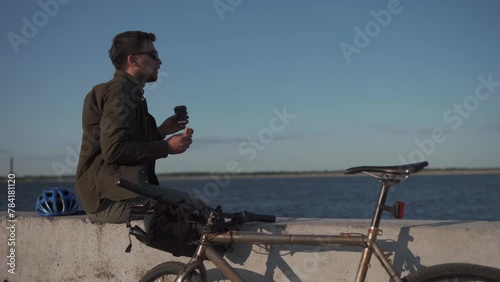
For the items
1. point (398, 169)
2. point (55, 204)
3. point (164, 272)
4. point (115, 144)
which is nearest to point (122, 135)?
point (115, 144)

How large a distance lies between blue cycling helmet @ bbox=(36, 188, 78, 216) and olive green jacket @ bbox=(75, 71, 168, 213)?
827 mm

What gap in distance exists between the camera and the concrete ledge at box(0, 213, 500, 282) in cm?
373

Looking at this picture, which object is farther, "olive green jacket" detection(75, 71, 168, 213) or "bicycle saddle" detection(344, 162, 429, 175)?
"olive green jacket" detection(75, 71, 168, 213)

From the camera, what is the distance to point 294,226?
13.7 ft

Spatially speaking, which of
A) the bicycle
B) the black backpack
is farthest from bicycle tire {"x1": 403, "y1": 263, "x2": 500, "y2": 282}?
the black backpack

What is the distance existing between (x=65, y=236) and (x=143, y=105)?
144 centimetres

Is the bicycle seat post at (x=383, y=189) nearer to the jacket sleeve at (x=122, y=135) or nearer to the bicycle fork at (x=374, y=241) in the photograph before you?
the bicycle fork at (x=374, y=241)

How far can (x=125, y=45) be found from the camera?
4.31 meters

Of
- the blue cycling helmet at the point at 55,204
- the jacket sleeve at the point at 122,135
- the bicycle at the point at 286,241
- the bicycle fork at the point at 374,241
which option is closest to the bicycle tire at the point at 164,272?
the bicycle at the point at 286,241

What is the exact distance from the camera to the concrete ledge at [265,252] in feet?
12.2

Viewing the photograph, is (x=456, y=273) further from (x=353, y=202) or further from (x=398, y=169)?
(x=353, y=202)

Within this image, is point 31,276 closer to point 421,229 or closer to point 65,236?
point 65,236

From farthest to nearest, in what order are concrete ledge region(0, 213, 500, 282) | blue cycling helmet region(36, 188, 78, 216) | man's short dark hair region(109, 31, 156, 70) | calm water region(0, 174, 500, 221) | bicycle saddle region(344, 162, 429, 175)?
calm water region(0, 174, 500, 221) → blue cycling helmet region(36, 188, 78, 216) → man's short dark hair region(109, 31, 156, 70) → concrete ledge region(0, 213, 500, 282) → bicycle saddle region(344, 162, 429, 175)

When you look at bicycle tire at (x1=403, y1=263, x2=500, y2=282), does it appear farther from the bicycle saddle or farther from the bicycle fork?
the bicycle saddle
